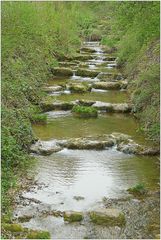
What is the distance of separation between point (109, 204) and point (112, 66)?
844 inches

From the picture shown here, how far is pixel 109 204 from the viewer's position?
11.6 meters

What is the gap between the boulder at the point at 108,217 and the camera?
34.6 ft

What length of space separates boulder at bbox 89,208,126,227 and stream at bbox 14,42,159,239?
0.39 feet

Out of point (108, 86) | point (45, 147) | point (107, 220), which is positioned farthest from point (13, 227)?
A: point (108, 86)

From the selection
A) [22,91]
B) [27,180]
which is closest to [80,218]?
[27,180]

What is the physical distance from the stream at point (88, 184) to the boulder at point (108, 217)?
0.12 meters

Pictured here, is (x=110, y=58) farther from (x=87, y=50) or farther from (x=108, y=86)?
(x=108, y=86)

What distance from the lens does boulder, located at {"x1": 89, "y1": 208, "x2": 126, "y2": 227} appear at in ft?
34.6

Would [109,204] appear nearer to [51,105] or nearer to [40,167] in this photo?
[40,167]

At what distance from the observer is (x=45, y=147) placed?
15.5m

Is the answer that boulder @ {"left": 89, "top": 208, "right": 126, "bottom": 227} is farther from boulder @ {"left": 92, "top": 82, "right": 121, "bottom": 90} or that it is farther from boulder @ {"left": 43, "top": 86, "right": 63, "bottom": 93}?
boulder @ {"left": 92, "top": 82, "right": 121, "bottom": 90}

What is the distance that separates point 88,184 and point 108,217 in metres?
2.32

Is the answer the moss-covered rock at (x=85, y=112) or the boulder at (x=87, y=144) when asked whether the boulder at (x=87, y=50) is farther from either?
the boulder at (x=87, y=144)

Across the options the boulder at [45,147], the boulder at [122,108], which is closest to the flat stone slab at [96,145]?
the boulder at [45,147]
